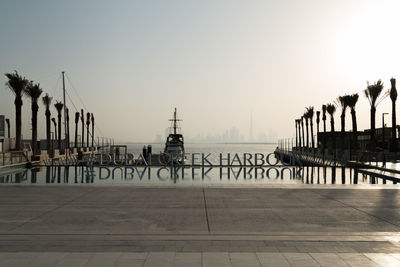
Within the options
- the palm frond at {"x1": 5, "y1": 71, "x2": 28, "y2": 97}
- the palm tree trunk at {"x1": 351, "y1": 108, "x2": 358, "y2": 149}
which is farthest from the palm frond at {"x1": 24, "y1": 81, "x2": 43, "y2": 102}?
the palm tree trunk at {"x1": 351, "y1": 108, "x2": 358, "y2": 149}

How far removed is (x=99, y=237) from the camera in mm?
Answer: 7879

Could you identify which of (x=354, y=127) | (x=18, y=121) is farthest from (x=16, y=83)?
(x=354, y=127)

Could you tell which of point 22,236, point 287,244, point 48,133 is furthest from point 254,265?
point 48,133

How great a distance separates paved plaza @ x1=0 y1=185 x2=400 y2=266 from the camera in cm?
647

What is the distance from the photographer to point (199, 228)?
28.6 ft

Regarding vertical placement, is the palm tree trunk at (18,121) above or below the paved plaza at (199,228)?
above

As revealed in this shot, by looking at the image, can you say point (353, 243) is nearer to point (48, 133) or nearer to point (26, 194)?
point (26, 194)

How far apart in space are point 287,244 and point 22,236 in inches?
195

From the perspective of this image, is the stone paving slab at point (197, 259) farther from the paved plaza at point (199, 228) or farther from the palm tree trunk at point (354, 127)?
the palm tree trunk at point (354, 127)

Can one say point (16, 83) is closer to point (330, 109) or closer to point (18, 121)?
point (18, 121)

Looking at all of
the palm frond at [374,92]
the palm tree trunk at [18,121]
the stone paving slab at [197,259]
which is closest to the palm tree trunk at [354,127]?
the palm frond at [374,92]

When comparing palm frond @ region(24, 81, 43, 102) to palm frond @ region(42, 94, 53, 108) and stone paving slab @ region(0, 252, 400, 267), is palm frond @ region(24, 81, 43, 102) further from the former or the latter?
stone paving slab @ region(0, 252, 400, 267)

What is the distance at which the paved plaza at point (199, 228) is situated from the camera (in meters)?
6.47

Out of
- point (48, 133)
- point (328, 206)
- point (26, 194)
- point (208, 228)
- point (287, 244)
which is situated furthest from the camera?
point (48, 133)
